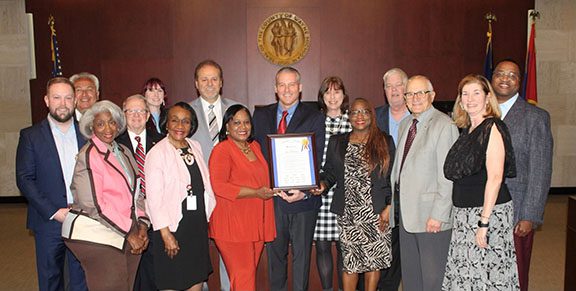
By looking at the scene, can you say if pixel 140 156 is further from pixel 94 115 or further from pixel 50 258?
pixel 50 258

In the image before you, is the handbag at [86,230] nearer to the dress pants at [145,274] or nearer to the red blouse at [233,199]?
the red blouse at [233,199]

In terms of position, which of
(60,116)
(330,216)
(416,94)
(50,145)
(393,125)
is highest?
(416,94)

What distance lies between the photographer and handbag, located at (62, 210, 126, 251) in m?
3.15

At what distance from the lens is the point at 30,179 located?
3.62m

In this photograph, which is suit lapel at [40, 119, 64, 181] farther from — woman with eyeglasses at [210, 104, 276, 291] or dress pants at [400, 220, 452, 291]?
dress pants at [400, 220, 452, 291]

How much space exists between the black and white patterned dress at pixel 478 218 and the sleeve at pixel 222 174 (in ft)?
4.70

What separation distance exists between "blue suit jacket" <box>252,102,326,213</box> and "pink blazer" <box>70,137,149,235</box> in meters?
1.16

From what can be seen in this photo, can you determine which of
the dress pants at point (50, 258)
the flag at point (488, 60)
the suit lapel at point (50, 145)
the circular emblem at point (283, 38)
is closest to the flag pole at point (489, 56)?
the flag at point (488, 60)

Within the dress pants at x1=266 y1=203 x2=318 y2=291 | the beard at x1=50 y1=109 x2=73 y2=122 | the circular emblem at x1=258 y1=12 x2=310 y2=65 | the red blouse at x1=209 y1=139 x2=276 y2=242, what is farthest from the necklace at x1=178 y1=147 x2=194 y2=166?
the circular emblem at x1=258 y1=12 x2=310 y2=65

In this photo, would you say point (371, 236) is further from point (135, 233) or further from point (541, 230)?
point (541, 230)

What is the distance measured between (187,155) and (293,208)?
0.89m

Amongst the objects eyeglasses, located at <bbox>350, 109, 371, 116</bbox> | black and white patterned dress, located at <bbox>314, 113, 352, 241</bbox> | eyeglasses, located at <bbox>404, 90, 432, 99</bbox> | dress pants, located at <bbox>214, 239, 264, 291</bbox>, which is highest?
eyeglasses, located at <bbox>404, 90, 432, 99</bbox>

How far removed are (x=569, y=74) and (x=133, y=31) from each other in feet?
25.3

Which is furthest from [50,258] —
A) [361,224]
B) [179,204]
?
[361,224]
